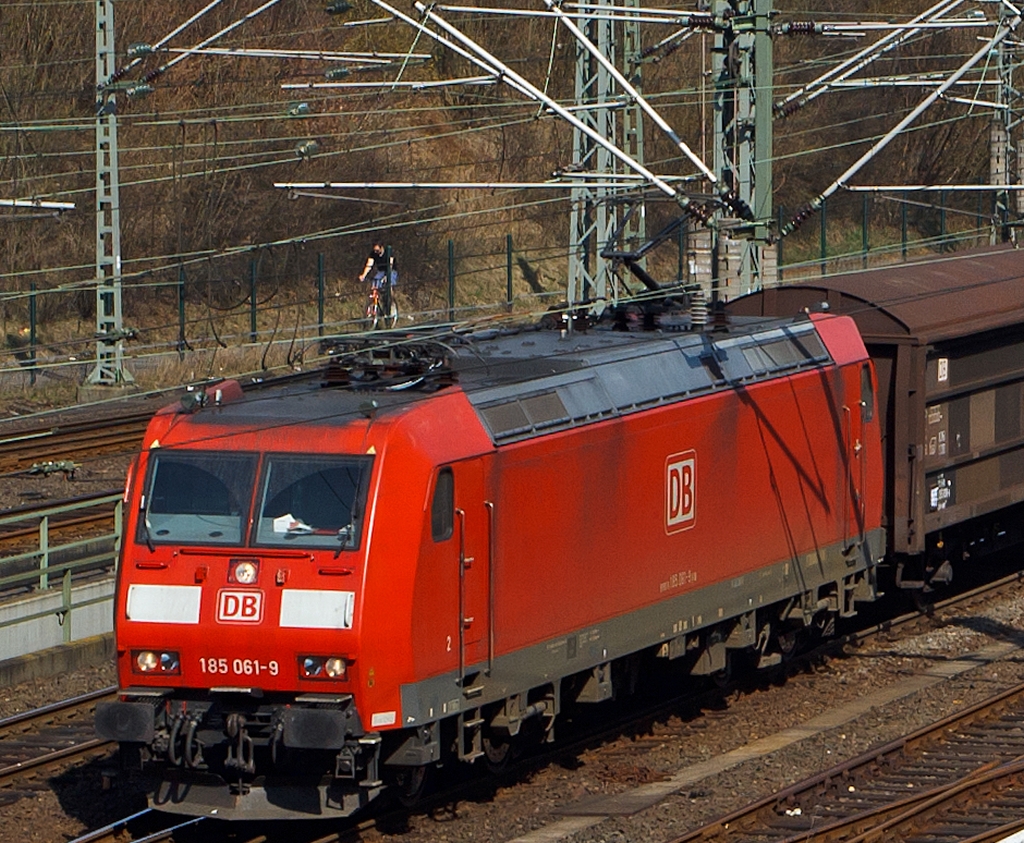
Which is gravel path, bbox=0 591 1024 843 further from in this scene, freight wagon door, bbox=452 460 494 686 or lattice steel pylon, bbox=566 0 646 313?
lattice steel pylon, bbox=566 0 646 313

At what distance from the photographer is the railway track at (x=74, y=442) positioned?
24.1 metres

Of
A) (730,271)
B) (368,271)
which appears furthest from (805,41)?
(730,271)

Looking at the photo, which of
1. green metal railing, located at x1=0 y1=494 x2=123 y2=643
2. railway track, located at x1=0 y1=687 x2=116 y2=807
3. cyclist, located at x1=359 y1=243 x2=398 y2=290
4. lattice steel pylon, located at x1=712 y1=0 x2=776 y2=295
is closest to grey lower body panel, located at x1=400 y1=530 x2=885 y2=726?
lattice steel pylon, located at x1=712 y1=0 x2=776 y2=295

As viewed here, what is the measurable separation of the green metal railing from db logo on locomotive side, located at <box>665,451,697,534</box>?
15.5 ft

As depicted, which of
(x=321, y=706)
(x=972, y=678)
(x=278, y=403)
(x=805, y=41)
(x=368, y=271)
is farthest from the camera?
A: (x=805, y=41)

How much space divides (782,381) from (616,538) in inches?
116

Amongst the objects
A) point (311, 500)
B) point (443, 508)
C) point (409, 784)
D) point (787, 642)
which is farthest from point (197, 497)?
point (787, 642)

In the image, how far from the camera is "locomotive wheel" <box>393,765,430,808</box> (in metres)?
11.9

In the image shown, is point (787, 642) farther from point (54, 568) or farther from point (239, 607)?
point (239, 607)

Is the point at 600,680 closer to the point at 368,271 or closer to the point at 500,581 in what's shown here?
the point at 500,581

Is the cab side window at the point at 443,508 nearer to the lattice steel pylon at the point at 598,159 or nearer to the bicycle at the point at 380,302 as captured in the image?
the lattice steel pylon at the point at 598,159

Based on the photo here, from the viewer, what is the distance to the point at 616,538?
13.6 meters

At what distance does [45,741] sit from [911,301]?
9.16 meters

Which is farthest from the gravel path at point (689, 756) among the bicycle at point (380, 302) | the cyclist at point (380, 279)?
the cyclist at point (380, 279)
